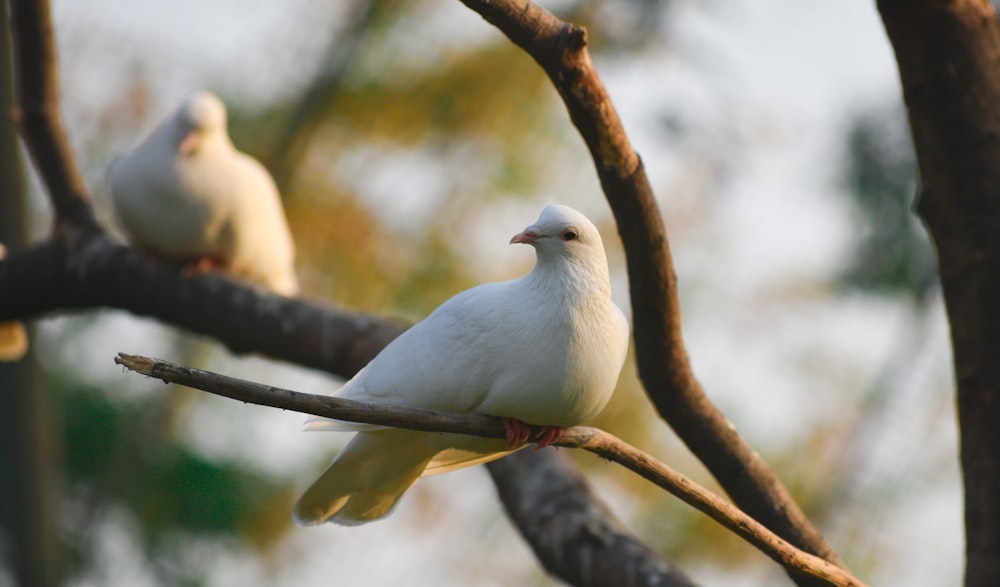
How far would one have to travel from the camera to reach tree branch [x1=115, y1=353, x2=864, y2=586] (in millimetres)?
1438

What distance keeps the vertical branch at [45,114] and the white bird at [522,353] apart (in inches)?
84.8

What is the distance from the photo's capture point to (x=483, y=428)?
1815mm

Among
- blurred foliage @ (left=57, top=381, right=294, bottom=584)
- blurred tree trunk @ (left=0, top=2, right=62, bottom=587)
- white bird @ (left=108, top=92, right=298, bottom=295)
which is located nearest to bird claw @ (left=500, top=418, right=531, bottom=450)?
white bird @ (left=108, top=92, right=298, bottom=295)

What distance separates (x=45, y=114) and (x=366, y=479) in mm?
2347

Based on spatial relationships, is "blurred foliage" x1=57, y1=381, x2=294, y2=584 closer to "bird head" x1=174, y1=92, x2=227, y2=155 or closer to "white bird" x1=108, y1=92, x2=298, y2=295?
"white bird" x1=108, y1=92, x2=298, y2=295

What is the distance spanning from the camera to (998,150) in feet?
8.28

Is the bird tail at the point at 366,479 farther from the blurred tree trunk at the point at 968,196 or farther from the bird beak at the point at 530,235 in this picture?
the blurred tree trunk at the point at 968,196

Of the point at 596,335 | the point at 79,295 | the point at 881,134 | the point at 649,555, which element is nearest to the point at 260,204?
the point at 79,295

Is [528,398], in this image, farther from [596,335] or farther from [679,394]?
[679,394]

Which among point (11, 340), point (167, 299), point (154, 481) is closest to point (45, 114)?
point (167, 299)

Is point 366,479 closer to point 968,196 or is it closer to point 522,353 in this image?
point 522,353

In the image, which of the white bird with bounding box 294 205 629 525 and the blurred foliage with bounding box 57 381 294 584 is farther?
the blurred foliage with bounding box 57 381 294 584

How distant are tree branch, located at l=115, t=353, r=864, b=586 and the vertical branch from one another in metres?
2.44

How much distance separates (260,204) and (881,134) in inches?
124
